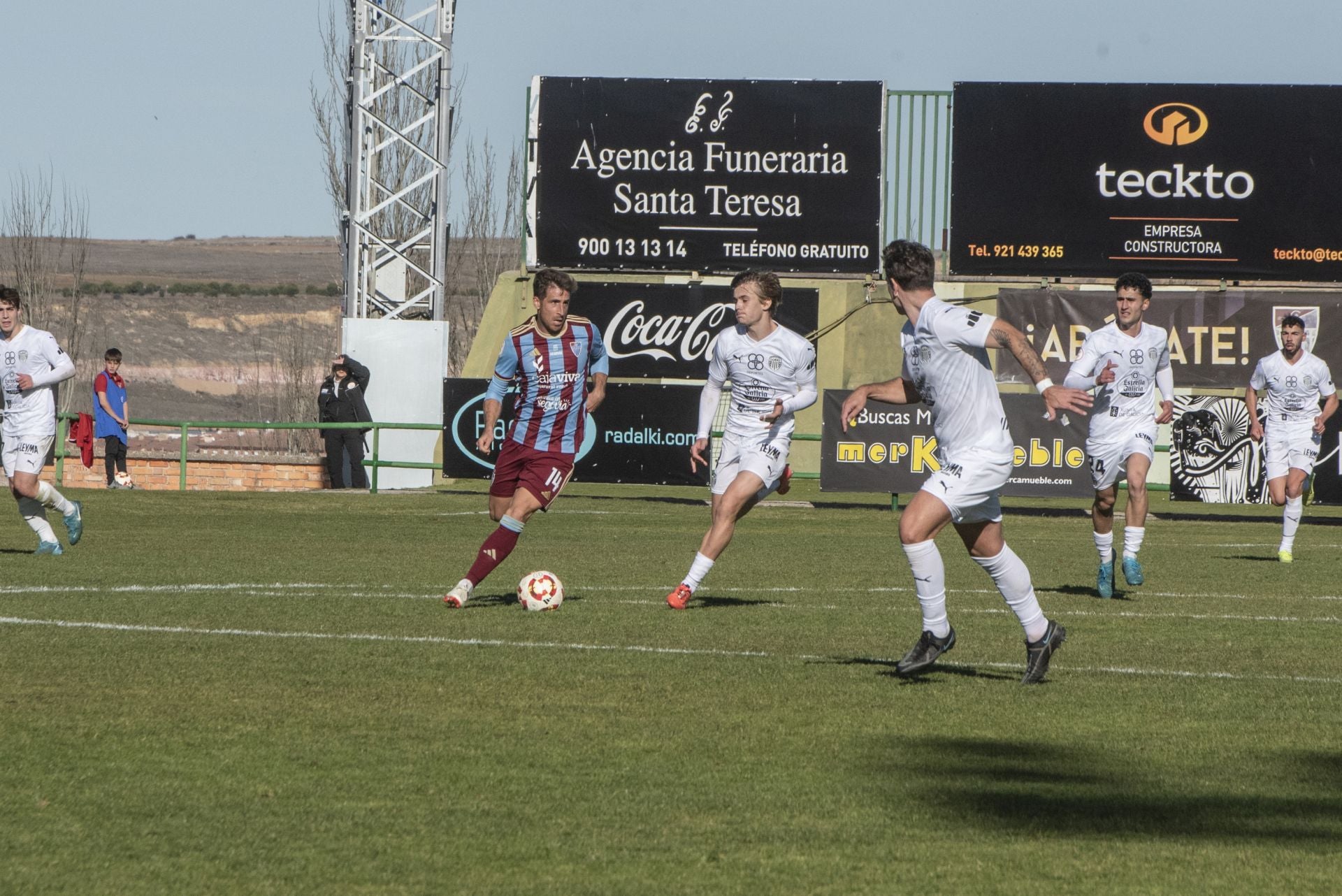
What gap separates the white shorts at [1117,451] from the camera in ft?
41.0

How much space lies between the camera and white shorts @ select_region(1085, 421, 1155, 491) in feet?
41.0

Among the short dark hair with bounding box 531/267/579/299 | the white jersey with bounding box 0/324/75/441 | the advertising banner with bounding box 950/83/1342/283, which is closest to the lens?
the short dark hair with bounding box 531/267/579/299

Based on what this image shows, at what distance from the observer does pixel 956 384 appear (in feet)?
25.9

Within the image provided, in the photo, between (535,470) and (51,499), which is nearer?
(535,470)

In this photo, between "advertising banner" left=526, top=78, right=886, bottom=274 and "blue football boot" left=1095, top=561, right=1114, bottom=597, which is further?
"advertising banner" left=526, top=78, right=886, bottom=274

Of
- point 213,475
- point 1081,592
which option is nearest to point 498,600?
point 1081,592

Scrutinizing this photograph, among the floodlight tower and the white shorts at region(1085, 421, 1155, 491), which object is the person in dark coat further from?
the white shorts at region(1085, 421, 1155, 491)

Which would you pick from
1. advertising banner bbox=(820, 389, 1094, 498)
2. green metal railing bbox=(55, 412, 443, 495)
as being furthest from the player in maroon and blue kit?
green metal railing bbox=(55, 412, 443, 495)

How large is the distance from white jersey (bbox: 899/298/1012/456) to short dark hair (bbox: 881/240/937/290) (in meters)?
0.11

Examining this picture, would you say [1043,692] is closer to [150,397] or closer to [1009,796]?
[1009,796]

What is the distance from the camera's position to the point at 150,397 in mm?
73875

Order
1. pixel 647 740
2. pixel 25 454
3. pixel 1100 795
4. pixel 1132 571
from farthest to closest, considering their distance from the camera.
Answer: pixel 25 454, pixel 1132 571, pixel 647 740, pixel 1100 795

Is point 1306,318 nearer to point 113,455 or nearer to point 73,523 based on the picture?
point 113,455

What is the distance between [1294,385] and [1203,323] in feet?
33.9
